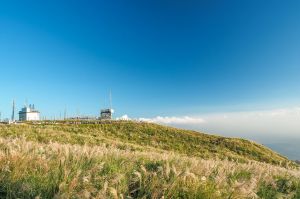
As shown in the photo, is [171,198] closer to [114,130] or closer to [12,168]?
[12,168]

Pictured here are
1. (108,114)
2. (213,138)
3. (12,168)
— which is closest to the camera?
(12,168)

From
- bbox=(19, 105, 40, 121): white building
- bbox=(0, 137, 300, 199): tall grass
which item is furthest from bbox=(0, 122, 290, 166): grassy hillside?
bbox=(19, 105, 40, 121): white building

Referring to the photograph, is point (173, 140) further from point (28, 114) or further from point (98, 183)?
point (28, 114)

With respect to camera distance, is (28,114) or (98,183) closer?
(98,183)

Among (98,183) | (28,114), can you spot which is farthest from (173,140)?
(28,114)

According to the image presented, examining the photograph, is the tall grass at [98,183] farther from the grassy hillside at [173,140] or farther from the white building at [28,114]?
the white building at [28,114]

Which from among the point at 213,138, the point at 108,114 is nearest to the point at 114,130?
the point at 213,138

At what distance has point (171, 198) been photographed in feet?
17.5

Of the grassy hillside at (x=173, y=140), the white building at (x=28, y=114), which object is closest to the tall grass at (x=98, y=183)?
the grassy hillside at (x=173, y=140)

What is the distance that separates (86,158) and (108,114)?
111570mm

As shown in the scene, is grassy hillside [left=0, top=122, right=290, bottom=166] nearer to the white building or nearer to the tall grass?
the tall grass

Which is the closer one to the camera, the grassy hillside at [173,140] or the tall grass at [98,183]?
the tall grass at [98,183]

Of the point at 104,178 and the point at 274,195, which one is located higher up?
the point at 104,178

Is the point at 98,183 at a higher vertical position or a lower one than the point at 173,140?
higher
